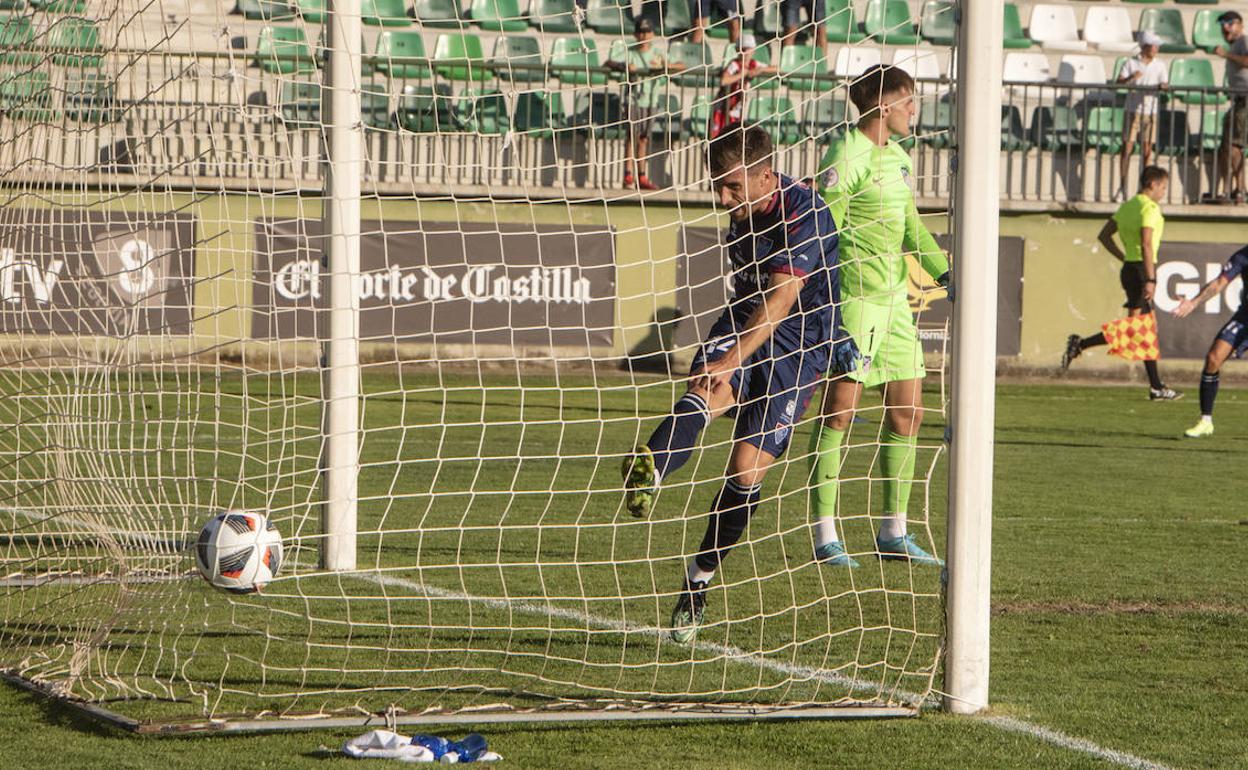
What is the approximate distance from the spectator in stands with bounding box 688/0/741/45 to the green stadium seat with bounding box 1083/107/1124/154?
5.05m

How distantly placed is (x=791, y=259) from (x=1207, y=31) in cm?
1875

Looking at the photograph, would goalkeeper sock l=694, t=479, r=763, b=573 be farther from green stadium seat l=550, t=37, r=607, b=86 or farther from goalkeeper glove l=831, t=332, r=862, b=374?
green stadium seat l=550, t=37, r=607, b=86

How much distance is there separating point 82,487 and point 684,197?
1313 centimetres

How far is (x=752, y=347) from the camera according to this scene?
589 cm

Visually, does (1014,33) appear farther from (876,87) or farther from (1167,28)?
(876,87)

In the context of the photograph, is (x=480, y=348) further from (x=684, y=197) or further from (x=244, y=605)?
(x=244, y=605)

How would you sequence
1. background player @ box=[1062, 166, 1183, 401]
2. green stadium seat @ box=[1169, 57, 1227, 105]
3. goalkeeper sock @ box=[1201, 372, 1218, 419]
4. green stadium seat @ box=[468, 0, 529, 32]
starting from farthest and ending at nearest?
green stadium seat @ box=[1169, 57, 1227, 105] < green stadium seat @ box=[468, 0, 529, 32] < background player @ box=[1062, 166, 1183, 401] < goalkeeper sock @ box=[1201, 372, 1218, 419]

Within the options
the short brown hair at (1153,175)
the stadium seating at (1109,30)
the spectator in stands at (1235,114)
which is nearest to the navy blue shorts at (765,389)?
the short brown hair at (1153,175)

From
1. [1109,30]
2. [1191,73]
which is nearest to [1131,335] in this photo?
[1191,73]

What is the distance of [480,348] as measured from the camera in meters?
18.5

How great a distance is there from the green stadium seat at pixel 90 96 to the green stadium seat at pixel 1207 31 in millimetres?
18988

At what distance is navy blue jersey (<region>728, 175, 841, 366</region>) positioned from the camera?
19.6 ft

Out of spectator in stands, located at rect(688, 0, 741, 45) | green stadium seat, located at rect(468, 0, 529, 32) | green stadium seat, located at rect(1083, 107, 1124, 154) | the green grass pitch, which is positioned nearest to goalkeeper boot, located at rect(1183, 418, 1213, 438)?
the green grass pitch

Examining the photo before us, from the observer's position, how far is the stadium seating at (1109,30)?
22203 mm
